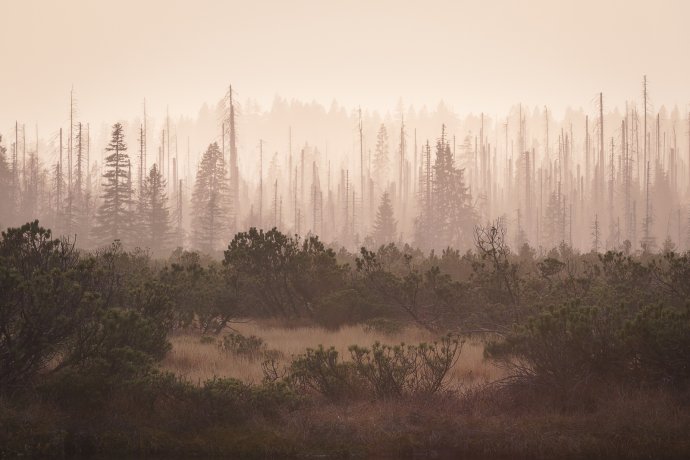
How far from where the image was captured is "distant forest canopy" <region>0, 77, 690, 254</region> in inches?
1825

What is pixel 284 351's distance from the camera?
1141 centimetres

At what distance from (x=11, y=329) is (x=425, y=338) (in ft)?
25.4

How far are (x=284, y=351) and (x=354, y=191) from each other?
179ft

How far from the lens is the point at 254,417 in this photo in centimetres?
825

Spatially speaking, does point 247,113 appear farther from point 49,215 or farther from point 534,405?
point 534,405

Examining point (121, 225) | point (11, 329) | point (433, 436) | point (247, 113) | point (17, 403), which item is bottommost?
point (433, 436)

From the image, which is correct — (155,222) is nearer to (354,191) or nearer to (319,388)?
(354,191)

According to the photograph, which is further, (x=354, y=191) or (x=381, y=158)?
(x=381, y=158)

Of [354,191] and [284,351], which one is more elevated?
[354,191]

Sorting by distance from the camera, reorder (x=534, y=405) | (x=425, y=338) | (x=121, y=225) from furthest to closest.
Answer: (x=121, y=225) < (x=425, y=338) < (x=534, y=405)

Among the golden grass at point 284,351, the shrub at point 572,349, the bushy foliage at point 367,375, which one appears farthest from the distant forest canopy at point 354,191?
the bushy foliage at point 367,375

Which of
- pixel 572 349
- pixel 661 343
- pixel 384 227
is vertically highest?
pixel 384 227

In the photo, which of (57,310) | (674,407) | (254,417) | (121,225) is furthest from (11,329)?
(121,225)

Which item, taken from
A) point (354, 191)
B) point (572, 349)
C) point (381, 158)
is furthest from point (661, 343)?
point (381, 158)
